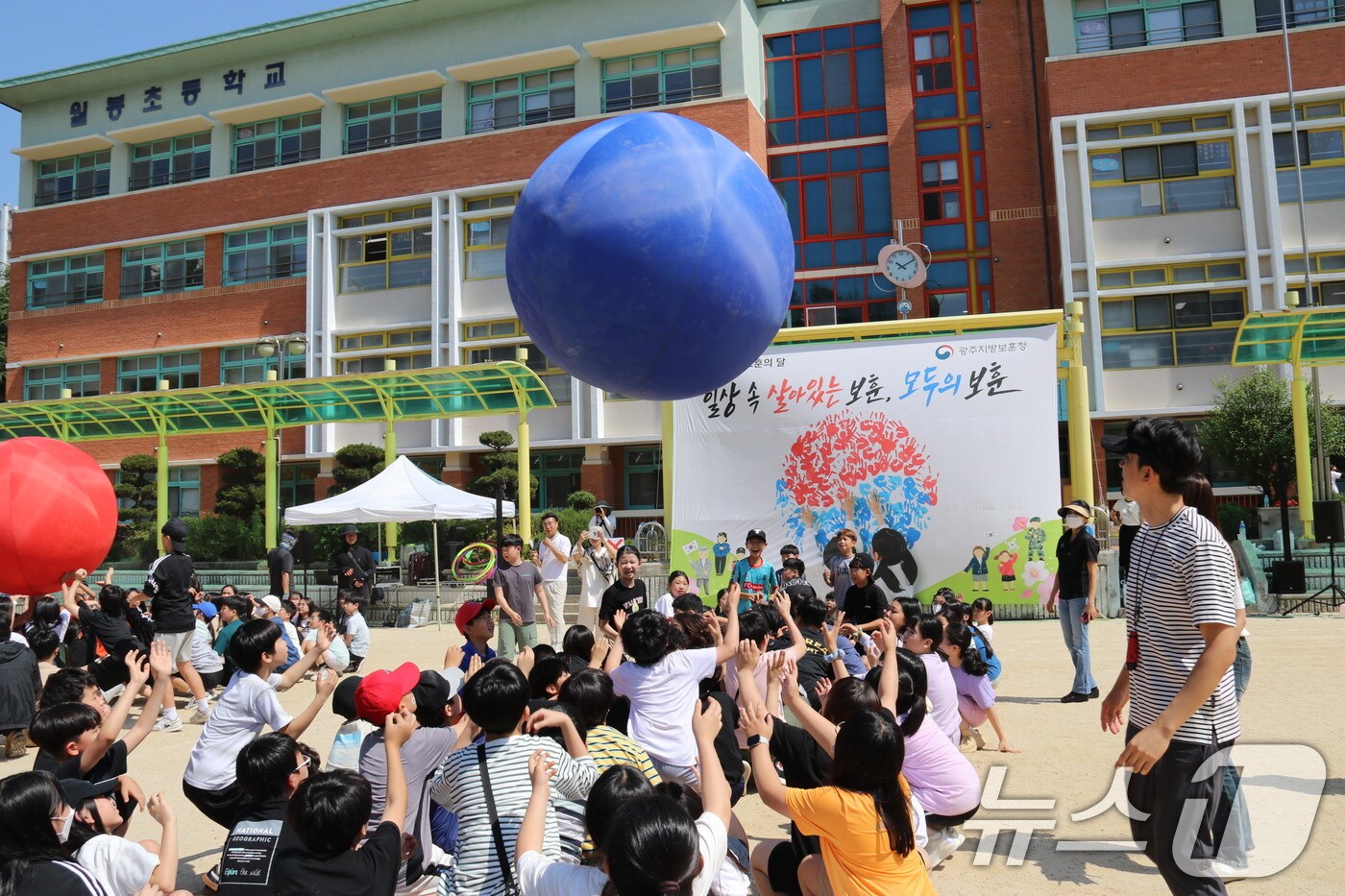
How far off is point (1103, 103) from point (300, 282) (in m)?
22.6

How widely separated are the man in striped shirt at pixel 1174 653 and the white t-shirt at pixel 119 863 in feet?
11.2

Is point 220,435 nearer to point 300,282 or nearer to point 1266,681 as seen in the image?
point 300,282

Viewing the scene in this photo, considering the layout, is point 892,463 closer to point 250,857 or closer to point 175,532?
point 175,532

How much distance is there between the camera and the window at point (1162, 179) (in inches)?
1028

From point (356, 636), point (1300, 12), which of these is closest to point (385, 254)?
point (356, 636)

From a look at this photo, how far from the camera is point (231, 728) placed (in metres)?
5.50

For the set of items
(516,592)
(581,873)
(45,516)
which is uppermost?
(45,516)

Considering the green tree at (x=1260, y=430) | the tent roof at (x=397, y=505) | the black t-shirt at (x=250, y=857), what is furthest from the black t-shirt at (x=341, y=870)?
the green tree at (x=1260, y=430)

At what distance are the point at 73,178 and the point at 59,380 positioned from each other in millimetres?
6690

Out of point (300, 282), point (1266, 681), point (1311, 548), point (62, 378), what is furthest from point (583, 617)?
point (62, 378)

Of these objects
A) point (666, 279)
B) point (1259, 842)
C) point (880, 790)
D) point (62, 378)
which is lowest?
point (1259, 842)

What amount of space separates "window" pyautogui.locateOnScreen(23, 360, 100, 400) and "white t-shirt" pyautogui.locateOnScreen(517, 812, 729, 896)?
1420 inches

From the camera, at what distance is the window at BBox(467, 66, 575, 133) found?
98.9 feet

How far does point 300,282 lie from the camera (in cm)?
3234
